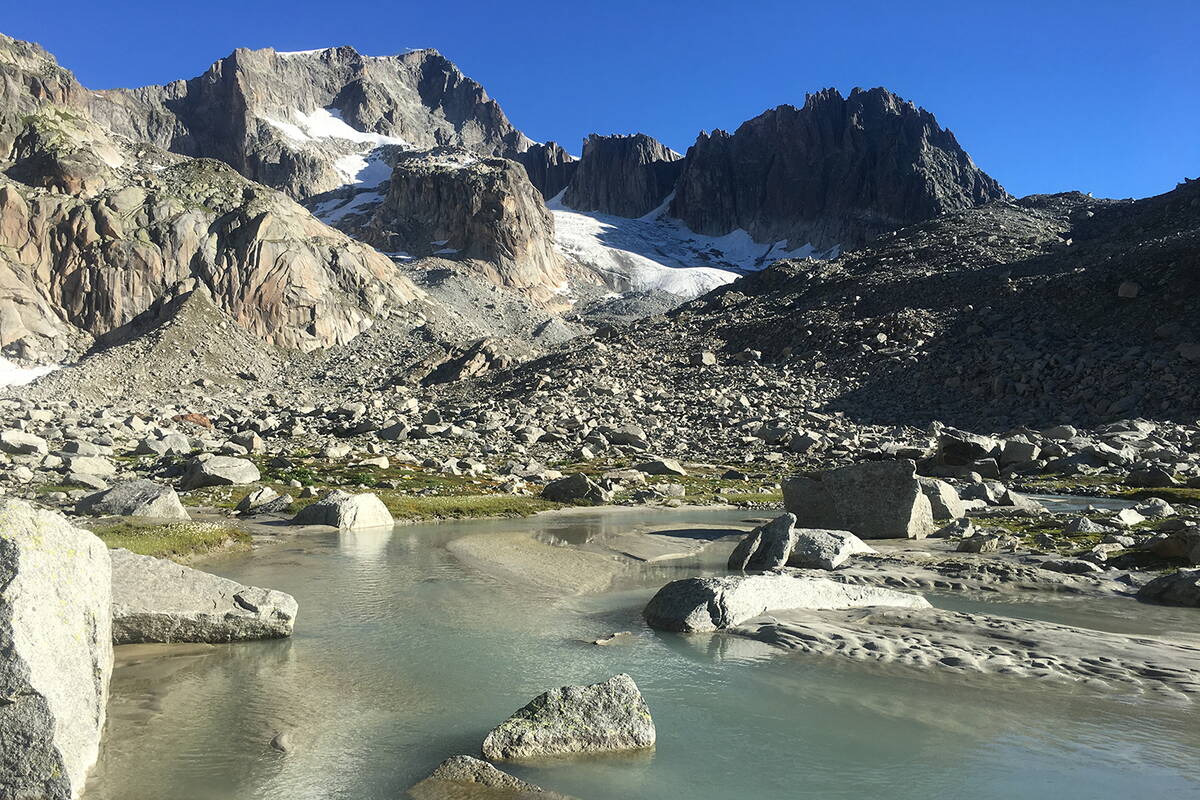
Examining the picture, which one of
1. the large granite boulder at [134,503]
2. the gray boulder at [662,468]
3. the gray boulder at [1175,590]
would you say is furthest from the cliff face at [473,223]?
the gray boulder at [1175,590]

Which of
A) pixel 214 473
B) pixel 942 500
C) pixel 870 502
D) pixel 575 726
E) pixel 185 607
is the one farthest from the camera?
pixel 214 473

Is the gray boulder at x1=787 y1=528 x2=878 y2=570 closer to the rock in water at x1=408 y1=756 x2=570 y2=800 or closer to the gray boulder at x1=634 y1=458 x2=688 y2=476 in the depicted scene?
the rock in water at x1=408 y1=756 x2=570 y2=800

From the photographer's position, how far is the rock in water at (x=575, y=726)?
8.25 meters

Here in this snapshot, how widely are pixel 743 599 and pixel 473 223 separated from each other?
162353 millimetres

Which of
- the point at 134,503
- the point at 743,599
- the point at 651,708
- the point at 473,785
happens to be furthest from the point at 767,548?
the point at 134,503

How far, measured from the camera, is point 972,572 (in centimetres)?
1764

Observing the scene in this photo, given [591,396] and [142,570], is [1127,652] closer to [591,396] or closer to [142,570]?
[142,570]

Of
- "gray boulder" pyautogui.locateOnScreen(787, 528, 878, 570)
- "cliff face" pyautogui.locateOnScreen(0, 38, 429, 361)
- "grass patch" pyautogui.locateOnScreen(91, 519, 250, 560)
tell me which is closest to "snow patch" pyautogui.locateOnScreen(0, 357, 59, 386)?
"cliff face" pyautogui.locateOnScreen(0, 38, 429, 361)

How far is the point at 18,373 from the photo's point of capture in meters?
89.8

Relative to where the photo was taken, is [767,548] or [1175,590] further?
[767,548]

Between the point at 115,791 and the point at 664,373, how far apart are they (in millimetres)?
73978

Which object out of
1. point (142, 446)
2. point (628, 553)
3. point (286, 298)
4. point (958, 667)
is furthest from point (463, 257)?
point (958, 667)

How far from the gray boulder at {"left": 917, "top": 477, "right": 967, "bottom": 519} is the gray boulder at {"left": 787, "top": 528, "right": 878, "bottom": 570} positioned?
862cm

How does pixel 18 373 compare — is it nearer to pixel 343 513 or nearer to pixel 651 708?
pixel 343 513
